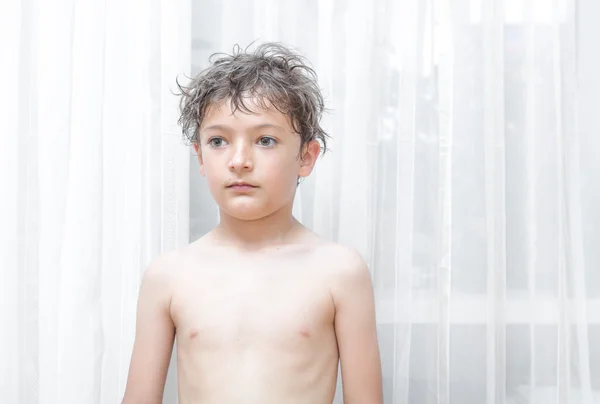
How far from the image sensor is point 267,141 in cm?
111

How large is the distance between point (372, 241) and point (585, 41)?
0.55 meters

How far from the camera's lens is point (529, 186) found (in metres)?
1.35

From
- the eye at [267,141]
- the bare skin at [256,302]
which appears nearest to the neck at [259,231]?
the bare skin at [256,302]

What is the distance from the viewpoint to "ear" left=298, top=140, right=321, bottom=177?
117cm

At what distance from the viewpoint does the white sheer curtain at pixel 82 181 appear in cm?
130

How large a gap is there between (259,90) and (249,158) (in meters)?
0.11

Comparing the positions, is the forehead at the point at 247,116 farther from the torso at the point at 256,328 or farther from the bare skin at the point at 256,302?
the torso at the point at 256,328

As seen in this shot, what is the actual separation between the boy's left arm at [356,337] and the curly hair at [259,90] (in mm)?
240

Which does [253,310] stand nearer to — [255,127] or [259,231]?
[259,231]

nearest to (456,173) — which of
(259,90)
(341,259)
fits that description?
(341,259)

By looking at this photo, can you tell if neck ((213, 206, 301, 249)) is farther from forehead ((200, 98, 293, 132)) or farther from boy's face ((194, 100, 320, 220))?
forehead ((200, 98, 293, 132))

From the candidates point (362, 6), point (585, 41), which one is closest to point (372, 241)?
point (362, 6)

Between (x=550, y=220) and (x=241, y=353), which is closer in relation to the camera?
(x=241, y=353)

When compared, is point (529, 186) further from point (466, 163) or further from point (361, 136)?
point (361, 136)
